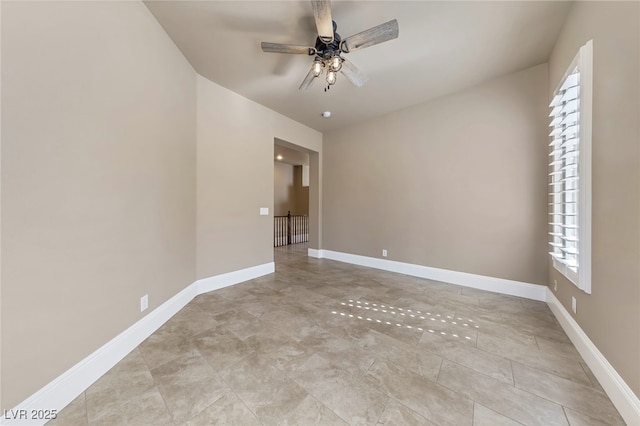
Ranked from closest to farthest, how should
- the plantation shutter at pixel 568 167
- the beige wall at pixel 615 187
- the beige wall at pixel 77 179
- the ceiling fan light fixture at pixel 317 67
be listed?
the beige wall at pixel 77 179, the beige wall at pixel 615 187, the plantation shutter at pixel 568 167, the ceiling fan light fixture at pixel 317 67

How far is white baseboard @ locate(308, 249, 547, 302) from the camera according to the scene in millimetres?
2949

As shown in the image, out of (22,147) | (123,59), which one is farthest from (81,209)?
(123,59)

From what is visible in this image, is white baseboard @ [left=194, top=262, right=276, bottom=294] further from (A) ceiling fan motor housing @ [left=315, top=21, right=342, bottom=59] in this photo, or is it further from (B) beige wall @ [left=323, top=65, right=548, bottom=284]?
(A) ceiling fan motor housing @ [left=315, top=21, right=342, bottom=59]

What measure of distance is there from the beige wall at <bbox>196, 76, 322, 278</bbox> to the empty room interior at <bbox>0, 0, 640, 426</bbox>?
0.03 m

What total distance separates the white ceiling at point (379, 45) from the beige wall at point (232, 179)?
1.19 ft

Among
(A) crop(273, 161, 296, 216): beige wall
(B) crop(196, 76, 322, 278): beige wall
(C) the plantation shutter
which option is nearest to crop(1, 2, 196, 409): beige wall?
(B) crop(196, 76, 322, 278): beige wall

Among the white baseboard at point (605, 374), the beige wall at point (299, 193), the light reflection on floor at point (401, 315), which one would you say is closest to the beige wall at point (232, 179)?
the light reflection on floor at point (401, 315)

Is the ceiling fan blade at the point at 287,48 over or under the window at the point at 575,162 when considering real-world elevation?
over

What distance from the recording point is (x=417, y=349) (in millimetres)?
1918

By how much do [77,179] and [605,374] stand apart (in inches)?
144

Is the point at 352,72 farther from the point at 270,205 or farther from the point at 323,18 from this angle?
the point at 270,205

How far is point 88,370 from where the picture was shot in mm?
1517

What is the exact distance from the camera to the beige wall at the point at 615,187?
4.19ft

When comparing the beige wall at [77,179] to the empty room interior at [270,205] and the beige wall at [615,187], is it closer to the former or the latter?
the empty room interior at [270,205]
